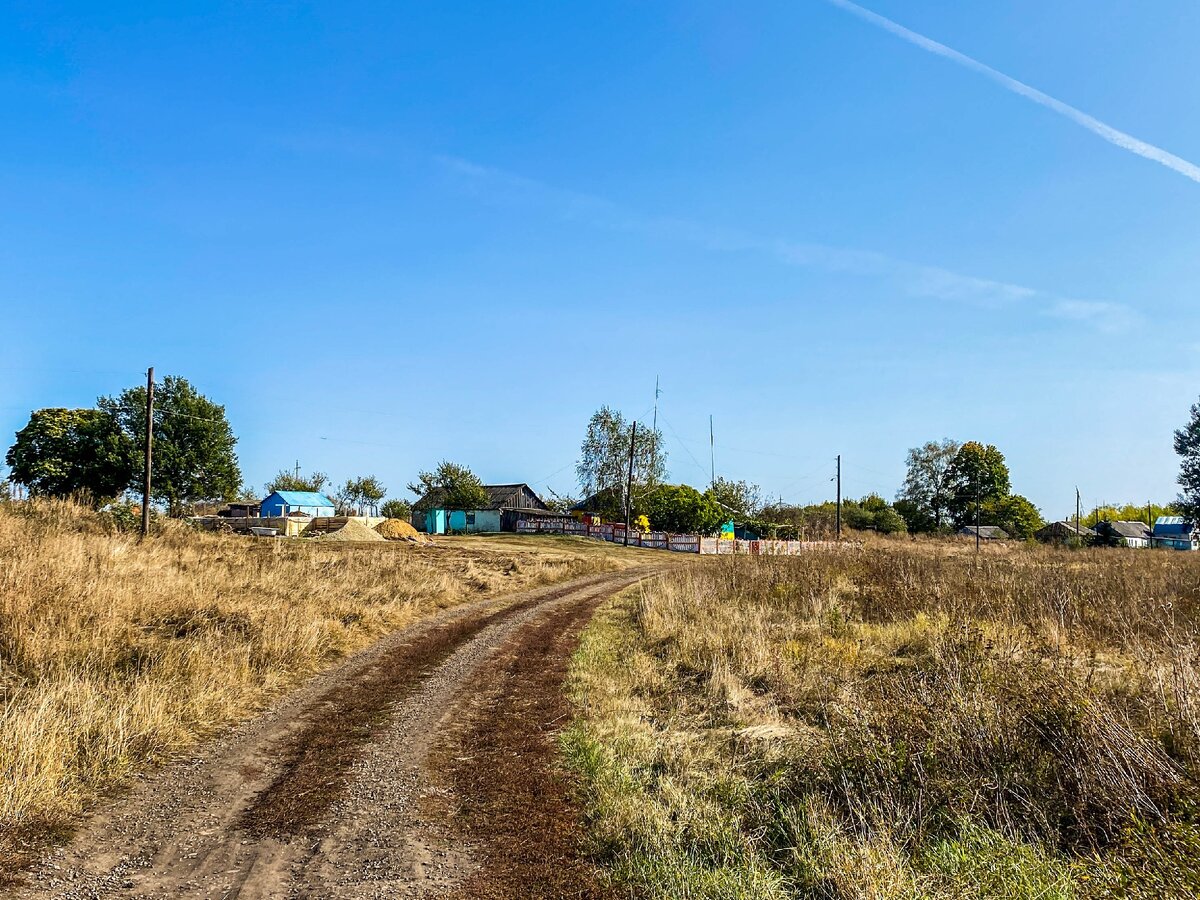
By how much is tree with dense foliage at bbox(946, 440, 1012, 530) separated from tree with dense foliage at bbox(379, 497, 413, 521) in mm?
72024

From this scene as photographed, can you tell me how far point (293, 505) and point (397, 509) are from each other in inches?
581

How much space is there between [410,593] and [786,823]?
15883 mm

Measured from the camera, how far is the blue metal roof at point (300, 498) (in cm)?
7025

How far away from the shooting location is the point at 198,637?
12.0 m

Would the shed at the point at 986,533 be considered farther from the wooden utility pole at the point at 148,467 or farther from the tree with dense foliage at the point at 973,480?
the wooden utility pole at the point at 148,467

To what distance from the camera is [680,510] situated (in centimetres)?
6381

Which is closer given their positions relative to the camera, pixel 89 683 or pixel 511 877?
pixel 511 877

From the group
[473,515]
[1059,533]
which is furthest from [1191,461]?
[473,515]

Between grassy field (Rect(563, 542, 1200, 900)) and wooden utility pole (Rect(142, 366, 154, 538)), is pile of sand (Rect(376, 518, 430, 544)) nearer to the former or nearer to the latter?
wooden utility pole (Rect(142, 366, 154, 538))

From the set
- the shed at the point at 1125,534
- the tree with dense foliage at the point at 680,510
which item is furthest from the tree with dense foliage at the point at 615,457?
the shed at the point at 1125,534

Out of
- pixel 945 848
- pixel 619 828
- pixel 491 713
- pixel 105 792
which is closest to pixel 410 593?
pixel 491 713

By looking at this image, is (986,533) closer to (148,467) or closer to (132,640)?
(148,467)

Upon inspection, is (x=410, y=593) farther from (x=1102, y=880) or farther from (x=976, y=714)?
(x=1102, y=880)

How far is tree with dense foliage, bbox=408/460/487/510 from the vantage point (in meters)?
73.3
